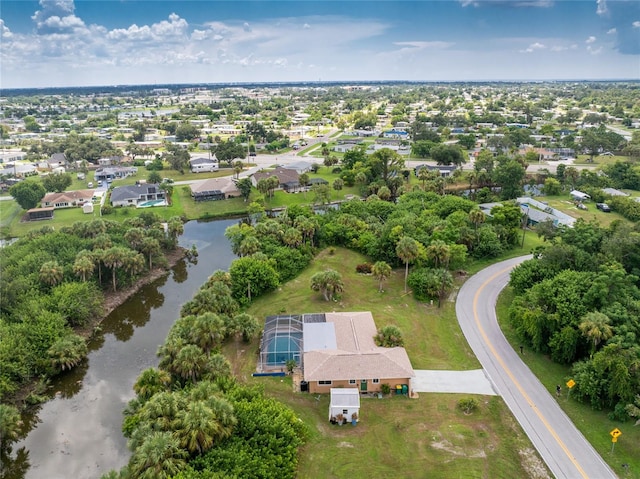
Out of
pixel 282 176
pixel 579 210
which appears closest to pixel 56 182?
pixel 282 176

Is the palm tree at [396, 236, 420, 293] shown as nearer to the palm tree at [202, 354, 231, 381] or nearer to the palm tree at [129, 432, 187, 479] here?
the palm tree at [202, 354, 231, 381]

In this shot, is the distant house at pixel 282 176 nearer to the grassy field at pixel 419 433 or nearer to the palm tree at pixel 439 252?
the palm tree at pixel 439 252

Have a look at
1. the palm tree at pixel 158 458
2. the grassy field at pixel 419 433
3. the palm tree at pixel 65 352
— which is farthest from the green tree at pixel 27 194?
the palm tree at pixel 158 458

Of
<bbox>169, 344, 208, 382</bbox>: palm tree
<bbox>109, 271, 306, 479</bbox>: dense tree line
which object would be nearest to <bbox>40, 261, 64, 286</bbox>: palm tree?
<bbox>109, 271, 306, 479</bbox>: dense tree line

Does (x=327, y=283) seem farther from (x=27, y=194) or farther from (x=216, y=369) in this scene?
(x=27, y=194)

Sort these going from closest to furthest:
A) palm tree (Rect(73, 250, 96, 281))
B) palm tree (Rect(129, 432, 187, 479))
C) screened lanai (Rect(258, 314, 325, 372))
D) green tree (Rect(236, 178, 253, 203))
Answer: palm tree (Rect(129, 432, 187, 479))
screened lanai (Rect(258, 314, 325, 372))
palm tree (Rect(73, 250, 96, 281))
green tree (Rect(236, 178, 253, 203))

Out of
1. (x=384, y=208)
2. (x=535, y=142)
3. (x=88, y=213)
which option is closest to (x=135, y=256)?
(x=88, y=213)

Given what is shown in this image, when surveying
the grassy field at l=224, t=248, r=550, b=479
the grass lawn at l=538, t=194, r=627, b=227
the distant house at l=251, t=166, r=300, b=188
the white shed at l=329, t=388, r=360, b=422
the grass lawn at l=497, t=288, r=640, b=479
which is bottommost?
the grassy field at l=224, t=248, r=550, b=479

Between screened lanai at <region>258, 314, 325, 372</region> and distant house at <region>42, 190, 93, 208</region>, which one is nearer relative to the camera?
screened lanai at <region>258, 314, 325, 372</region>
